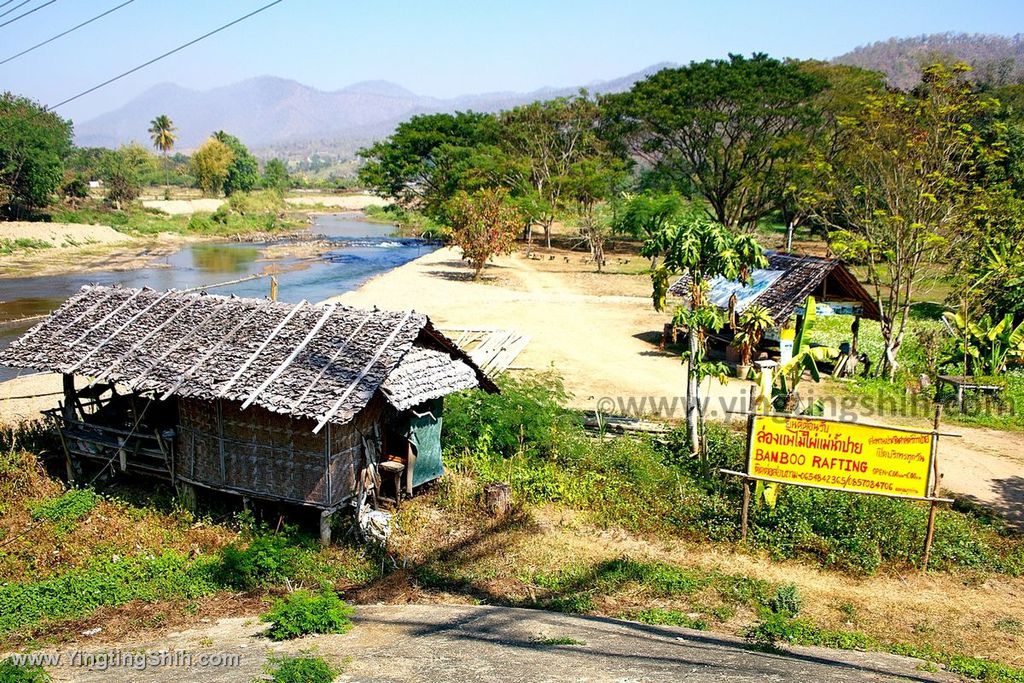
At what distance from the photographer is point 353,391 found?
31.8 feet

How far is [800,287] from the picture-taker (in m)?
18.5

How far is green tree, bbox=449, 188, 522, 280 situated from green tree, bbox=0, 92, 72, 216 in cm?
2928

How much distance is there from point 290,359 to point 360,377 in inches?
44.8

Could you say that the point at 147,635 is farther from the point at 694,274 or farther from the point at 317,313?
the point at 694,274

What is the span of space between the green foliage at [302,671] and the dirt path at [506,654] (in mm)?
226

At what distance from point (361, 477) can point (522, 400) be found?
125 inches

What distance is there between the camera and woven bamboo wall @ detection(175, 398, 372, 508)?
10.2 metres

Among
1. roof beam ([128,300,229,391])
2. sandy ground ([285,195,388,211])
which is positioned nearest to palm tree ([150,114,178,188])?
sandy ground ([285,195,388,211])

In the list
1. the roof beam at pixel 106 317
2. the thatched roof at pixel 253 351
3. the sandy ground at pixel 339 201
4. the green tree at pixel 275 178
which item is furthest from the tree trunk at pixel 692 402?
the green tree at pixel 275 178

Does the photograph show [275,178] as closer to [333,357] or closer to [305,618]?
[333,357]

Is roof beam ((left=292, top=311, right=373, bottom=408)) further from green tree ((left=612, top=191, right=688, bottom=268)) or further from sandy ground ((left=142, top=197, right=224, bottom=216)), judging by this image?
sandy ground ((left=142, top=197, right=224, bottom=216))

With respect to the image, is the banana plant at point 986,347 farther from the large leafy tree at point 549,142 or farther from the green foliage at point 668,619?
the large leafy tree at point 549,142

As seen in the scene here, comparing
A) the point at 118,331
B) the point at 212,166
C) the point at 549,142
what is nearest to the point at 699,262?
the point at 118,331

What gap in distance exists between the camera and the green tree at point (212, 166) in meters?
80.0
